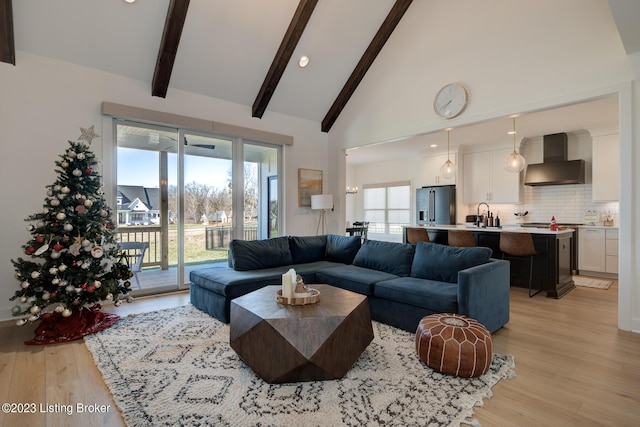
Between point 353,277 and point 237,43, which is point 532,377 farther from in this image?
point 237,43

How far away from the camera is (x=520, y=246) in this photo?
4.43 metres

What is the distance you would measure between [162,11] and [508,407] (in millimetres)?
4885

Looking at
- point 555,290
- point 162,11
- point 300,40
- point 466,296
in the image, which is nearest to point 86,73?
point 162,11

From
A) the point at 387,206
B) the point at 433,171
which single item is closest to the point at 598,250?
the point at 433,171

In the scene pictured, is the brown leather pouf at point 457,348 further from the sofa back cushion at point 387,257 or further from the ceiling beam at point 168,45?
the ceiling beam at point 168,45

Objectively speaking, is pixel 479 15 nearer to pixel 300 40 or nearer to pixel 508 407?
pixel 300 40

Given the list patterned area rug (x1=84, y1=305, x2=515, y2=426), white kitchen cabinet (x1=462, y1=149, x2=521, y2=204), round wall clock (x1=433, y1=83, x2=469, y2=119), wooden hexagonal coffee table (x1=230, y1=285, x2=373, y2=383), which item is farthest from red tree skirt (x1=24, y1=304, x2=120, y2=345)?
white kitchen cabinet (x1=462, y1=149, x2=521, y2=204)

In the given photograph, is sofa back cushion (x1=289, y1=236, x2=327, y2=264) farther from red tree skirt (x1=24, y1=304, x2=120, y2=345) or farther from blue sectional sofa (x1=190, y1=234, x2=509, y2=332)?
red tree skirt (x1=24, y1=304, x2=120, y2=345)

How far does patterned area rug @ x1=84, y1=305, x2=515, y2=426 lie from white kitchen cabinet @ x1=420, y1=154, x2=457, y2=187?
574 cm

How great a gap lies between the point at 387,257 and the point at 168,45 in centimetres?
366

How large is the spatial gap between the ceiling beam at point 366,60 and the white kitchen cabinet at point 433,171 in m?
3.00

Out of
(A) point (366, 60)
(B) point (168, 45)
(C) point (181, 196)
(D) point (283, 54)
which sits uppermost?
(A) point (366, 60)

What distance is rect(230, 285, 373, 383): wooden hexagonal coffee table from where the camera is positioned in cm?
206

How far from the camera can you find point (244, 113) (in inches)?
210
